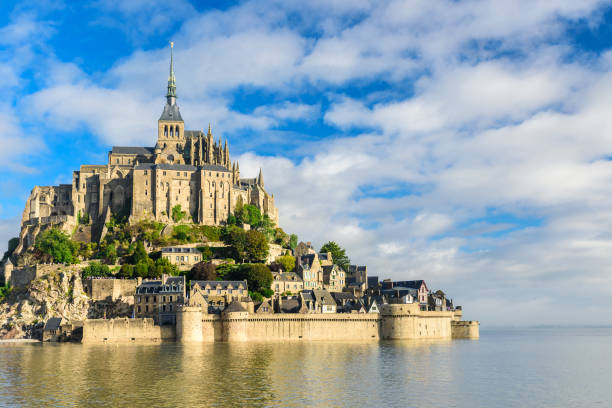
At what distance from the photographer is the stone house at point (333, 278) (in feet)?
315

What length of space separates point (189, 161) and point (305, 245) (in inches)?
1073

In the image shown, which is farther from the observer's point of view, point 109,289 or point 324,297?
point 324,297

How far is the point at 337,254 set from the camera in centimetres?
10988

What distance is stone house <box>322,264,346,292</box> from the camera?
9588cm

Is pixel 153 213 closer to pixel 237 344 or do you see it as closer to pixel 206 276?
pixel 206 276

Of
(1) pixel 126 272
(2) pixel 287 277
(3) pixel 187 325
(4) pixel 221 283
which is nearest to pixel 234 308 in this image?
(3) pixel 187 325

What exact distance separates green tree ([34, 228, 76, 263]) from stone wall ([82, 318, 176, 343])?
67.4ft

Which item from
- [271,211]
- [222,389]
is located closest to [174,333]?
[222,389]

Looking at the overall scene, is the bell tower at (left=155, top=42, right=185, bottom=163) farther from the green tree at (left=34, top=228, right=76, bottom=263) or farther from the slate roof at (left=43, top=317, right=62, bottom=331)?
the slate roof at (left=43, top=317, right=62, bottom=331)

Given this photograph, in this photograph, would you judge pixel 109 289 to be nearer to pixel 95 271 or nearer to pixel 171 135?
pixel 95 271

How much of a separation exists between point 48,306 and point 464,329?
5902cm

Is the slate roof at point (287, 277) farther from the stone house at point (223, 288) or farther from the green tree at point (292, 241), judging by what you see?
the green tree at point (292, 241)

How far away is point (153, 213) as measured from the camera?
10181 centimetres

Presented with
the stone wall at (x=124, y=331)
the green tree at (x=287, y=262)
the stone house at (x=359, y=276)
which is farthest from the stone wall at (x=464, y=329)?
the stone wall at (x=124, y=331)
